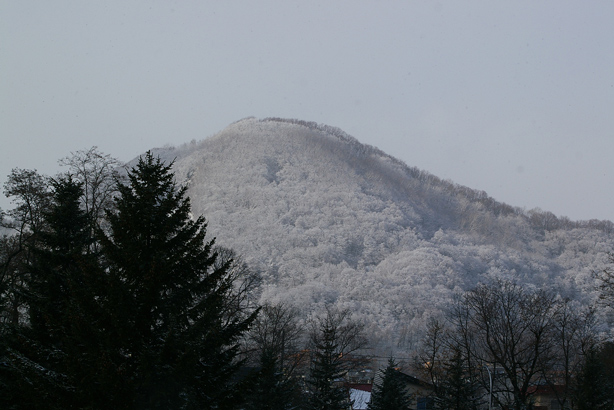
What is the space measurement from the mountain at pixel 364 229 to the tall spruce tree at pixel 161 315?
69.3m

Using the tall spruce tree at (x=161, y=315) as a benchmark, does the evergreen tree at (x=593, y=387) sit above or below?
above

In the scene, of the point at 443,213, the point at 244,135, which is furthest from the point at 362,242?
the point at 244,135

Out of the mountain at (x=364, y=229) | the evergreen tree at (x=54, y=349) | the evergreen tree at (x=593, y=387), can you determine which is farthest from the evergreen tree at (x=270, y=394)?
the mountain at (x=364, y=229)

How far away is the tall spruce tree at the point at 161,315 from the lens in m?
10.2

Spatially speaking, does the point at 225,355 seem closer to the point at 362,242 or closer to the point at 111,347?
the point at 111,347

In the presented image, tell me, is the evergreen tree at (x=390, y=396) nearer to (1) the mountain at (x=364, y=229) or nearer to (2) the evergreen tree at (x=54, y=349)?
(2) the evergreen tree at (x=54, y=349)

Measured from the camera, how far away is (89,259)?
36.0ft

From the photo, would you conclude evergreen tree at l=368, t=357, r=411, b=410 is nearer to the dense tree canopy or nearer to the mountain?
the dense tree canopy

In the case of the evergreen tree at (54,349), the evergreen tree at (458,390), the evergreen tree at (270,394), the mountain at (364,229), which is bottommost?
the evergreen tree at (54,349)

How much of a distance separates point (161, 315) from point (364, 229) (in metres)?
104

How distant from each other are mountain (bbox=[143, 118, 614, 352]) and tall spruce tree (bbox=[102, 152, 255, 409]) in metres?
69.3

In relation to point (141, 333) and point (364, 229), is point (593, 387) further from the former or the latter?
point (364, 229)

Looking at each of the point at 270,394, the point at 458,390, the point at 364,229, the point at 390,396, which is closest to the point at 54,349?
the point at 270,394

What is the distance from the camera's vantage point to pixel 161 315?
11227 millimetres
